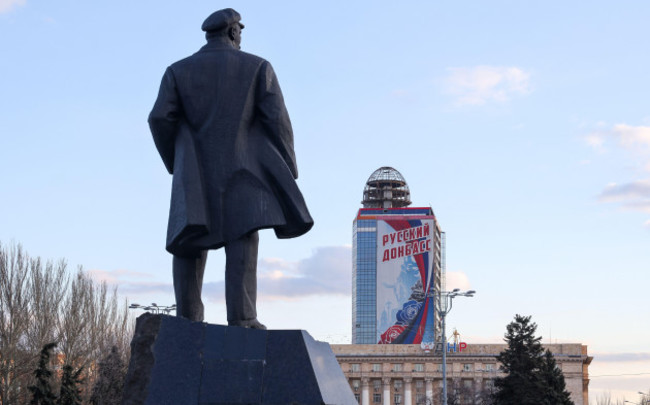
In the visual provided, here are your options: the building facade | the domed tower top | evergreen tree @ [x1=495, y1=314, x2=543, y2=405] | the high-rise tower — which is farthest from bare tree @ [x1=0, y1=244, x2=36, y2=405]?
the domed tower top

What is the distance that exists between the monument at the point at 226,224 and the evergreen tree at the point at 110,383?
28.8 metres

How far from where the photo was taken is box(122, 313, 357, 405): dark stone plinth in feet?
24.6

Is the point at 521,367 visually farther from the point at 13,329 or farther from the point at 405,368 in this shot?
the point at 405,368

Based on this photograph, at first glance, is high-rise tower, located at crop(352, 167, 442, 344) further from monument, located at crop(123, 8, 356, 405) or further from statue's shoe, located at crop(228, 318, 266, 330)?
Answer: statue's shoe, located at crop(228, 318, 266, 330)

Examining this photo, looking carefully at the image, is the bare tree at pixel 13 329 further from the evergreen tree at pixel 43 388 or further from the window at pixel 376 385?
the window at pixel 376 385

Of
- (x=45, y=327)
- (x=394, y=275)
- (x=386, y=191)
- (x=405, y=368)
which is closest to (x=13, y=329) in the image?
(x=45, y=327)

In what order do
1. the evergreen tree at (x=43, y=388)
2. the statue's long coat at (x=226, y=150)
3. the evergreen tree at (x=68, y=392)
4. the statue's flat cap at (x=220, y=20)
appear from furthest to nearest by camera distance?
the evergreen tree at (x=68, y=392) → the evergreen tree at (x=43, y=388) → the statue's flat cap at (x=220, y=20) → the statue's long coat at (x=226, y=150)

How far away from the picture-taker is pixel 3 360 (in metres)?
38.4

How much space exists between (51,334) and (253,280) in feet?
116

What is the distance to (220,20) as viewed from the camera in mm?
8383

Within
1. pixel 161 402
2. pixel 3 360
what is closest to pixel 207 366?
pixel 161 402

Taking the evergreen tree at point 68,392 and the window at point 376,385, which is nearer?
the evergreen tree at point 68,392

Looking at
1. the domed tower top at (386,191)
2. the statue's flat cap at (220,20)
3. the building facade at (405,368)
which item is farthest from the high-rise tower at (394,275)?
the statue's flat cap at (220,20)

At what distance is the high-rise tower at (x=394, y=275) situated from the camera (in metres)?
107
